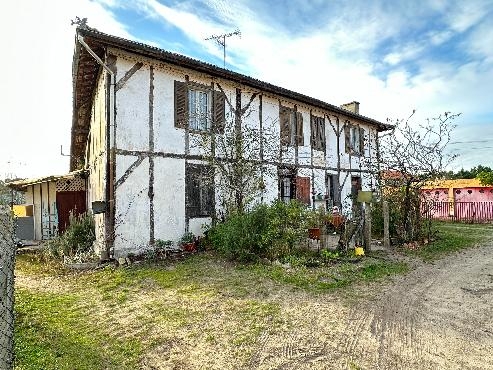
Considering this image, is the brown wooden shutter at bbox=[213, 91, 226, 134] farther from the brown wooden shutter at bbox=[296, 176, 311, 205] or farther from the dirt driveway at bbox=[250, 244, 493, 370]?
the dirt driveway at bbox=[250, 244, 493, 370]

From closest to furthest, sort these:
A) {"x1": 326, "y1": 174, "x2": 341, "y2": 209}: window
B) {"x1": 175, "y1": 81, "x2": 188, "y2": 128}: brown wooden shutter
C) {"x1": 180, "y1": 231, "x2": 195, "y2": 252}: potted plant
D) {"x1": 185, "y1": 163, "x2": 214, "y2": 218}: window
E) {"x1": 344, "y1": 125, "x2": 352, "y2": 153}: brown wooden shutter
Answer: {"x1": 180, "y1": 231, "x2": 195, "y2": 252}: potted plant, {"x1": 175, "y1": 81, "x2": 188, "y2": 128}: brown wooden shutter, {"x1": 185, "y1": 163, "x2": 214, "y2": 218}: window, {"x1": 326, "y1": 174, "x2": 341, "y2": 209}: window, {"x1": 344, "y1": 125, "x2": 352, "y2": 153}: brown wooden shutter

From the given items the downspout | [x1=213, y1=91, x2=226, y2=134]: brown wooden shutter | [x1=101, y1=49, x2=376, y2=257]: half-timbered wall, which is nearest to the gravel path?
[x1=101, y1=49, x2=376, y2=257]: half-timbered wall

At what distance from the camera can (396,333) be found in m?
4.52

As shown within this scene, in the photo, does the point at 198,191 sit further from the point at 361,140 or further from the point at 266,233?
the point at 361,140

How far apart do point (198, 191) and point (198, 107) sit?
2642 mm

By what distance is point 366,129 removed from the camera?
64.4ft

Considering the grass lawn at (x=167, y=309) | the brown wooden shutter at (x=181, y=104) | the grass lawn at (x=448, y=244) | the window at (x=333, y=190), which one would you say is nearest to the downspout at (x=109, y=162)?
the grass lawn at (x=167, y=309)

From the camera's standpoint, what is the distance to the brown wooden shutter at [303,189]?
14492 mm

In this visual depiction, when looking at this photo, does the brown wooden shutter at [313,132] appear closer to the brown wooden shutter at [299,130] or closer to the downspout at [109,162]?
the brown wooden shutter at [299,130]

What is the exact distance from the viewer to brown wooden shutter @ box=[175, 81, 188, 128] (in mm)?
10377

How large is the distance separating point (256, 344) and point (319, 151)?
40.9 feet

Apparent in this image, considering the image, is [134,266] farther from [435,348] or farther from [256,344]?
[435,348]

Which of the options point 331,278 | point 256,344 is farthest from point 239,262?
point 256,344

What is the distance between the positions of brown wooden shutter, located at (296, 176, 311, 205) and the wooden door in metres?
8.71
